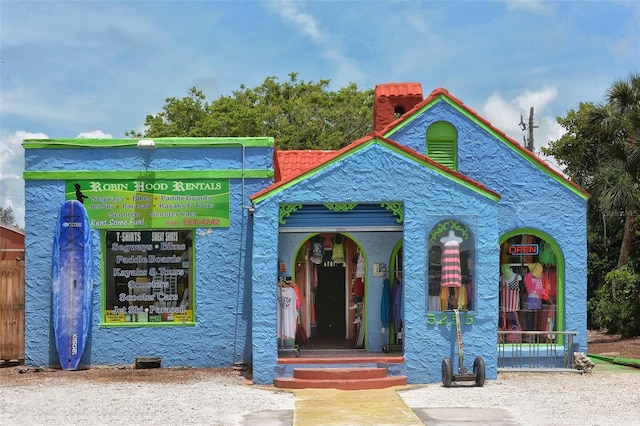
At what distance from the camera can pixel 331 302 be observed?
57.8 feet

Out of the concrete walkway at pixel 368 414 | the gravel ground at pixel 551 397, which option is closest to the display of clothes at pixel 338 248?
the gravel ground at pixel 551 397

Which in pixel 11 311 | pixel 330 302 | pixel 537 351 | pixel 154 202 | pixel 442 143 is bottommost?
pixel 537 351

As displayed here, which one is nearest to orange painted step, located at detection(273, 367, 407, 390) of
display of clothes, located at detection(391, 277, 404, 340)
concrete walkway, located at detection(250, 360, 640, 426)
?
concrete walkway, located at detection(250, 360, 640, 426)

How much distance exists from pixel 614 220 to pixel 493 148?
14.2 metres

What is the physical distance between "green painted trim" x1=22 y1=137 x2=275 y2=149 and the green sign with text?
69cm

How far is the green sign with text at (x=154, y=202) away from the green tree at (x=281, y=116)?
1893 cm

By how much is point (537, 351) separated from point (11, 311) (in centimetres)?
1056

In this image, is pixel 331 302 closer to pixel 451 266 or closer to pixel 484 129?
pixel 451 266

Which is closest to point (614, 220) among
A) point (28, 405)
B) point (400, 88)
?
point (400, 88)

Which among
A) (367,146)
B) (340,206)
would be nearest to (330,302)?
(340,206)

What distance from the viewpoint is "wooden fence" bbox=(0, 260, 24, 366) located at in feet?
52.8

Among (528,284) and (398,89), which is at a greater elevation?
(398,89)

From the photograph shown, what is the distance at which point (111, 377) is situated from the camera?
14609mm

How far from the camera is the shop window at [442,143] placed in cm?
1708
